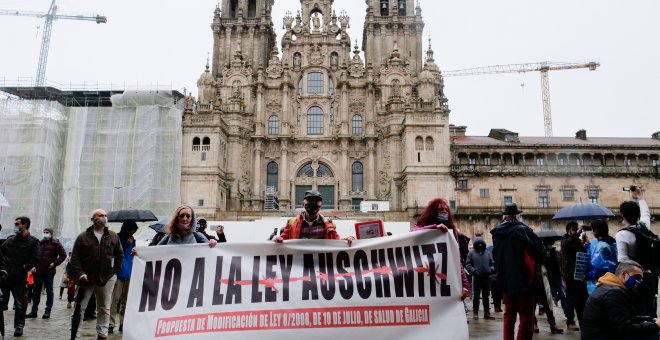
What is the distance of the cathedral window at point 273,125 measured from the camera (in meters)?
55.2

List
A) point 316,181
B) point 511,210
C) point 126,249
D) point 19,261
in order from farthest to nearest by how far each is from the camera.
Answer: point 316,181, point 126,249, point 19,261, point 511,210

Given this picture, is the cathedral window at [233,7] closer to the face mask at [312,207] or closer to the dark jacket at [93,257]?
the dark jacket at [93,257]

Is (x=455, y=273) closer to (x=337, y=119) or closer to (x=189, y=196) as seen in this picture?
(x=189, y=196)

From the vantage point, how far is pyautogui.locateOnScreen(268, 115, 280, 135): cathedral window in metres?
55.2

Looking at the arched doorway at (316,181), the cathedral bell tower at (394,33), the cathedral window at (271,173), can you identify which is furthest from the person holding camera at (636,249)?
the cathedral bell tower at (394,33)

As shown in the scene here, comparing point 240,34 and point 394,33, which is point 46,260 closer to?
point 240,34

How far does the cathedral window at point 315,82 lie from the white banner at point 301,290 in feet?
159

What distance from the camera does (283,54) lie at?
56.3 m

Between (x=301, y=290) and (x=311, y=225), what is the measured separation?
135cm

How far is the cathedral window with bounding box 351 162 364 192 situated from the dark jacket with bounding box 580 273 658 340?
47191mm

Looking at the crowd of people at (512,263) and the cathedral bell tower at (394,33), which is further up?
the cathedral bell tower at (394,33)

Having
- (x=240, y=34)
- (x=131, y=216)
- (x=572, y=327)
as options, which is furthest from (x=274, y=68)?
(x=572, y=327)

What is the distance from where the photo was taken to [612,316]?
6324 millimetres

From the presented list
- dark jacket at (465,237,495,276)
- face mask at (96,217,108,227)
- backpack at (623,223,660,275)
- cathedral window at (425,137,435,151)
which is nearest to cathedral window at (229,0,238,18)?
cathedral window at (425,137,435,151)
